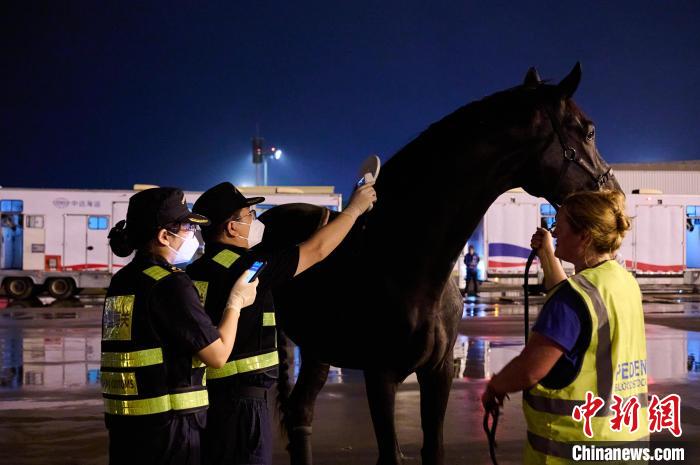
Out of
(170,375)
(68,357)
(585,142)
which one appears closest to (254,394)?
(170,375)

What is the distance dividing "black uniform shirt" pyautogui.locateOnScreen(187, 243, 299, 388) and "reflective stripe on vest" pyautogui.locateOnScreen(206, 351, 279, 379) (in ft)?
0.08

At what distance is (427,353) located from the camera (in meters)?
3.65

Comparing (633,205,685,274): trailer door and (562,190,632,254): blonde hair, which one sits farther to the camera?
(633,205,685,274): trailer door

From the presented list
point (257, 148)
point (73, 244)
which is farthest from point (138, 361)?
point (257, 148)

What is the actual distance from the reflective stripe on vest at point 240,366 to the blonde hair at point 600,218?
5.18 ft

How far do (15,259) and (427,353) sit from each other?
22.4 metres

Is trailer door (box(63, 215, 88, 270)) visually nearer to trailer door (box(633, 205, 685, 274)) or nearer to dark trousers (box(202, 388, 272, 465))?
trailer door (box(633, 205, 685, 274))

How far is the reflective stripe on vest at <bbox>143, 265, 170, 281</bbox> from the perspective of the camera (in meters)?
2.64

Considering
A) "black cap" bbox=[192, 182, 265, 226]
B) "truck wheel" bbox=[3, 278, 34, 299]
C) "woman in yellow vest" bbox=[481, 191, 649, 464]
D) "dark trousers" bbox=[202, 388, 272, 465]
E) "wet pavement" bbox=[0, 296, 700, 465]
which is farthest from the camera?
"truck wheel" bbox=[3, 278, 34, 299]

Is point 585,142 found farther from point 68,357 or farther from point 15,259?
point 15,259

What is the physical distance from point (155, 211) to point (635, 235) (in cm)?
2587

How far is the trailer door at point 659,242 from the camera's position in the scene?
25.7 m

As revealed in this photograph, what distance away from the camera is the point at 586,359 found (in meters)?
2.28

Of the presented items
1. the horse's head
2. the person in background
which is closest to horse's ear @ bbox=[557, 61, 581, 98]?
the horse's head
